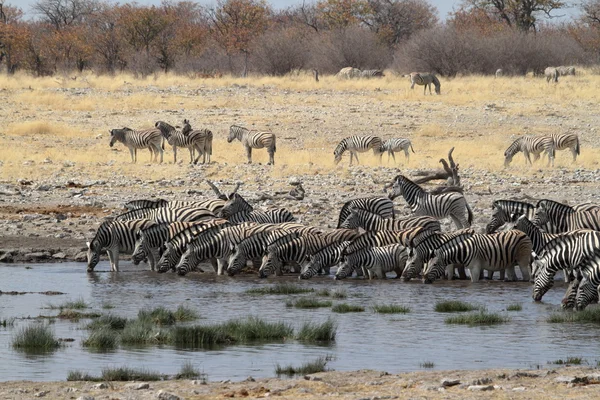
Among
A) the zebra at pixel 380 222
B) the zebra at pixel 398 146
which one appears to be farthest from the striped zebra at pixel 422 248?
the zebra at pixel 398 146

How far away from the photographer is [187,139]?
85.5 ft

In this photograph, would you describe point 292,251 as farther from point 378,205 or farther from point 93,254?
point 93,254

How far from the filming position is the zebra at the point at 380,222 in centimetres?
1513

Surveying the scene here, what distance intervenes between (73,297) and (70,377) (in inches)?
190

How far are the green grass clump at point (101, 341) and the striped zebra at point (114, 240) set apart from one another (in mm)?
4958

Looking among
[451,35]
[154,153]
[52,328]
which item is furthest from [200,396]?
[451,35]

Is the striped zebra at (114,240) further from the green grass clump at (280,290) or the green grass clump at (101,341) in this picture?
the green grass clump at (101,341)

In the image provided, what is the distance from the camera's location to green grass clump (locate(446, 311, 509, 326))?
11.1 meters

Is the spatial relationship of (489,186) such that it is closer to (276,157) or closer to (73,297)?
(276,157)

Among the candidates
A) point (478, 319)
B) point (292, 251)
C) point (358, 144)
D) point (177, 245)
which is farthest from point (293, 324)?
A: point (358, 144)

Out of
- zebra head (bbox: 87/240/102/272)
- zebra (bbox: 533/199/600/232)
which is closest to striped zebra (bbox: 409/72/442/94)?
zebra (bbox: 533/199/600/232)

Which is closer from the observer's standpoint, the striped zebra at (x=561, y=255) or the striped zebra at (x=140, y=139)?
the striped zebra at (x=561, y=255)

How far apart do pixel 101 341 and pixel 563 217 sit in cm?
726

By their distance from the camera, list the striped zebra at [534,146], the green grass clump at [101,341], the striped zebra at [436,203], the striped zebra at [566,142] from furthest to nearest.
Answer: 1. the striped zebra at [566,142]
2. the striped zebra at [534,146]
3. the striped zebra at [436,203]
4. the green grass clump at [101,341]
